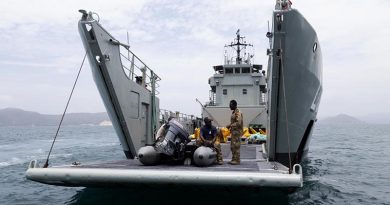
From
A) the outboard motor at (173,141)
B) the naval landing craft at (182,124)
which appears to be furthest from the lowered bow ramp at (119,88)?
the outboard motor at (173,141)

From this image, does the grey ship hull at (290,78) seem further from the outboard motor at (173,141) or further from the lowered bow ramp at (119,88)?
the lowered bow ramp at (119,88)

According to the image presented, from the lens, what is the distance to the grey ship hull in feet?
23.9

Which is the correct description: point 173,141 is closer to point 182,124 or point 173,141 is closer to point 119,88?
point 182,124

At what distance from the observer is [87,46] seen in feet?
26.7

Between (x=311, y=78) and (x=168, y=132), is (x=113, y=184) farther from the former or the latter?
(x=311, y=78)

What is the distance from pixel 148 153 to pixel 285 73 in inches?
141

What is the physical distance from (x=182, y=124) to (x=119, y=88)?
230 cm

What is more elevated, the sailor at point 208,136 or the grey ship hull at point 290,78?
the grey ship hull at point 290,78

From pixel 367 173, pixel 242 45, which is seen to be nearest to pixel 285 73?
pixel 367 173

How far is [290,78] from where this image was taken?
308 inches

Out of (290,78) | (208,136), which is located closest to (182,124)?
(208,136)

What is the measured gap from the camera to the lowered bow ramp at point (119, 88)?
8125 millimetres

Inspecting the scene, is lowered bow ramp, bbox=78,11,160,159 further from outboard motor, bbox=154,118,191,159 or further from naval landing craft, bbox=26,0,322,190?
outboard motor, bbox=154,118,191,159

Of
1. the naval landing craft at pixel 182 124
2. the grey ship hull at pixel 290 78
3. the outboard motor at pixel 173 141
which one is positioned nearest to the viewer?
the naval landing craft at pixel 182 124
